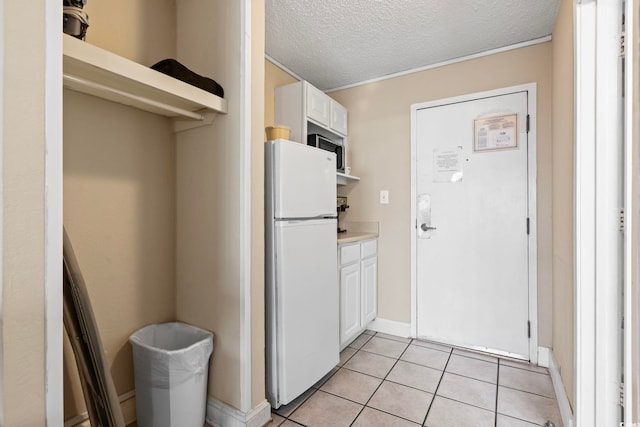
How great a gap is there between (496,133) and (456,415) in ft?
6.68

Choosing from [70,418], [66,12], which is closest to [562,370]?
[70,418]

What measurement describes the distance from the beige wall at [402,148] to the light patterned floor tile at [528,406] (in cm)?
57

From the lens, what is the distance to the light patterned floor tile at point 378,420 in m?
1.63

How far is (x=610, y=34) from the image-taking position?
1.29 metres

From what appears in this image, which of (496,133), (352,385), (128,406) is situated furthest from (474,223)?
(128,406)

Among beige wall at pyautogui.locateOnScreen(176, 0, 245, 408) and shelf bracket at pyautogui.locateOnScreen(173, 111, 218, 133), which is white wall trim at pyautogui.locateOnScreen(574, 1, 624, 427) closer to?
beige wall at pyautogui.locateOnScreen(176, 0, 245, 408)

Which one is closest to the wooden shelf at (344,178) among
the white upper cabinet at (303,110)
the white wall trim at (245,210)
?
the white upper cabinet at (303,110)

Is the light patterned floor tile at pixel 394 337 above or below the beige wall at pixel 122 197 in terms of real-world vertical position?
below

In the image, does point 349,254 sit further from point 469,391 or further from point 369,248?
point 469,391

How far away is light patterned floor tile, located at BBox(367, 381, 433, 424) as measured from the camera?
1.73 meters

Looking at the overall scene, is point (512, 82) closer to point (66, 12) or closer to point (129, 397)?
point (66, 12)

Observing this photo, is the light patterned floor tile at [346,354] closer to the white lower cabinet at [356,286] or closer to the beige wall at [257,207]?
the white lower cabinet at [356,286]

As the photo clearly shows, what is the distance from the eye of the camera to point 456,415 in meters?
1.72

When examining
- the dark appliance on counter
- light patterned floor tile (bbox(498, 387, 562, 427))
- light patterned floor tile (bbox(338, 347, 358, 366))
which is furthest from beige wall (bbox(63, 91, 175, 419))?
light patterned floor tile (bbox(498, 387, 562, 427))
